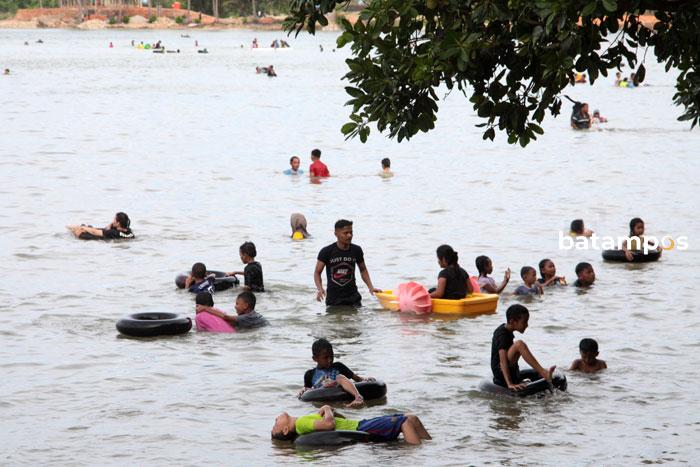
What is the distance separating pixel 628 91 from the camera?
74.7m

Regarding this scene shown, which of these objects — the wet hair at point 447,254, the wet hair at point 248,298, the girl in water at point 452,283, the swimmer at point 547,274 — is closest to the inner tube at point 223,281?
the wet hair at point 248,298

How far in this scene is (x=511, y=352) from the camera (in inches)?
528

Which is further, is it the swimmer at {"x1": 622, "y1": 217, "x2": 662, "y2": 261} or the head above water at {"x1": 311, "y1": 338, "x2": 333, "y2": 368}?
the swimmer at {"x1": 622, "y1": 217, "x2": 662, "y2": 261}

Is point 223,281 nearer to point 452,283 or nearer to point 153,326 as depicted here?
point 153,326

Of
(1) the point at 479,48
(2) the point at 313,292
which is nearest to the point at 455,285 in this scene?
(2) the point at 313,292

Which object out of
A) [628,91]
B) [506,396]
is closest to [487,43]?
[506,396]

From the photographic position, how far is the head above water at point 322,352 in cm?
1334

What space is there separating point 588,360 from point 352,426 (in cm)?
412

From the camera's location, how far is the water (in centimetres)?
1322

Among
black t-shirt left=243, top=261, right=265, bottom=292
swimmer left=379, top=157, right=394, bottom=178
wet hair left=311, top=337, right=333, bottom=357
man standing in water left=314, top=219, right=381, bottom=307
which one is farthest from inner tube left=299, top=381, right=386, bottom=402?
swimmer left=379, top=157, right=394, bottom=178

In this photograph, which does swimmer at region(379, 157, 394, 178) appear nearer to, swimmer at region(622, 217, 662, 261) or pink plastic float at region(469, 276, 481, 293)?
swimmer at region(622, 217, 662, 261)

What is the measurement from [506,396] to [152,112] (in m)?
51.0

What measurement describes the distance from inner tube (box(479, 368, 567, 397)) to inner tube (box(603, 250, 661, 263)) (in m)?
8.97

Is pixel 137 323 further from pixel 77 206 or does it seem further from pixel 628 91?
pixel 628 91
